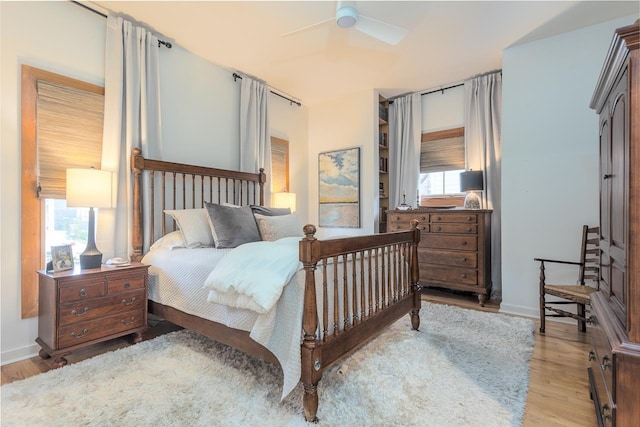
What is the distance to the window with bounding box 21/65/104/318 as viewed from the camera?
7.43 feet

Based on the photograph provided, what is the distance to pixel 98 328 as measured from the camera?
7.22ft

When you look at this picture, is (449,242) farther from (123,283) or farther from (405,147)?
(123,283)

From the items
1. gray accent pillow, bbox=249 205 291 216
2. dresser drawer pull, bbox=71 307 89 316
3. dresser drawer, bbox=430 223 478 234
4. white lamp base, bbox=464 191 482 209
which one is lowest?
dresser drawer pull, bbox=71 307 89 316

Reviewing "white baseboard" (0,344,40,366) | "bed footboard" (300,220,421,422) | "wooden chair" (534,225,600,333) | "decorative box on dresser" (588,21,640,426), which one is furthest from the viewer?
"wooden chair" (534,225,600,333)

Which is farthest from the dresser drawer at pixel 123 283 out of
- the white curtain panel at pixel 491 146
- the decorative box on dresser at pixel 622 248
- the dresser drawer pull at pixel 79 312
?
the white curtain panel at pixel 491 146

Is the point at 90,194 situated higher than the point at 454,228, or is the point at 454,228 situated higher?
the point at 90,194

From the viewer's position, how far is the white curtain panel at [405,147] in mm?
4434

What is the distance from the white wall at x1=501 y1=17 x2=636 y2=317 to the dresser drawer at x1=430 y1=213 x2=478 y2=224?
1.01 feet

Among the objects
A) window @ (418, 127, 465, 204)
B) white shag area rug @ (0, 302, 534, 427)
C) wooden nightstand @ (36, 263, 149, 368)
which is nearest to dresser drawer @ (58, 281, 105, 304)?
wooden nightstand @ (36, 263, 149, 368)

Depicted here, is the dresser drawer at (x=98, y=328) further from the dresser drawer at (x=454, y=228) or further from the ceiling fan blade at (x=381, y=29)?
the dresser drawer at (x=454, y=228)

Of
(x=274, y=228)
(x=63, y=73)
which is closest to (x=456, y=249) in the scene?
(x=274, y=228)

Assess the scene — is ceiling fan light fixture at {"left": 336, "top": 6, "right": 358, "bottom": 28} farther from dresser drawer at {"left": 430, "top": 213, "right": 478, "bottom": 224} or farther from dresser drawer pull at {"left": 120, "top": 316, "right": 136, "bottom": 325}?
dresser drawer pull at {"left": 120, "top": 316, "right": 136, "bottom": 325}

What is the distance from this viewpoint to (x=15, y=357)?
2193 mm

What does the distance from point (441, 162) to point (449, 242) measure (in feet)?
4.09
